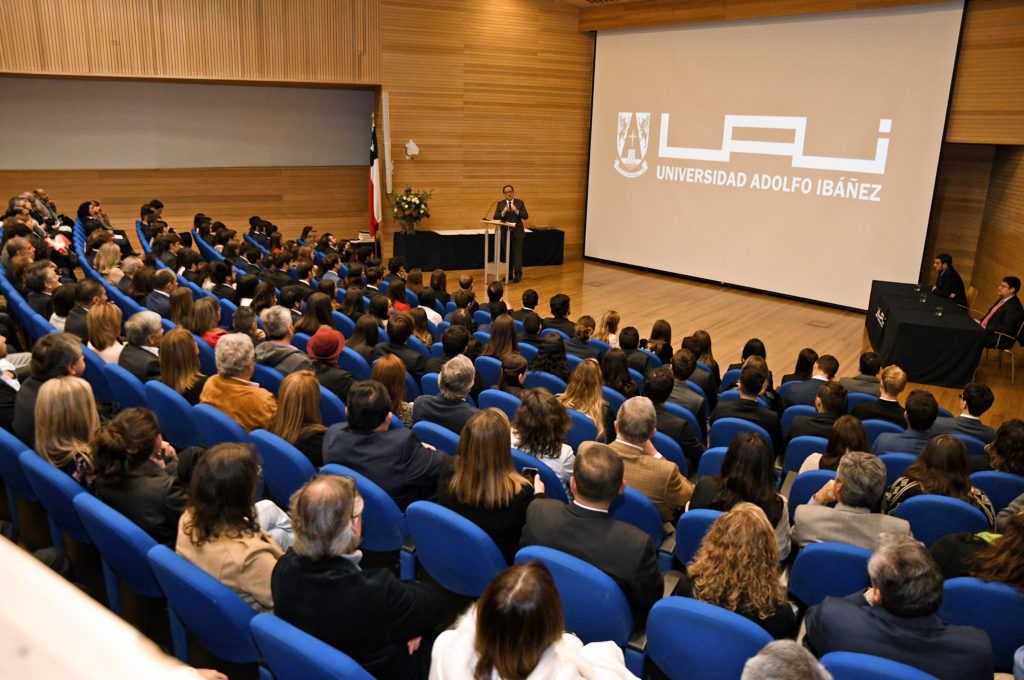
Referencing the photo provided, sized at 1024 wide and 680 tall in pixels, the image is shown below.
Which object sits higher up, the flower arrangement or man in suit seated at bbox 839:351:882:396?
the flower arrangement

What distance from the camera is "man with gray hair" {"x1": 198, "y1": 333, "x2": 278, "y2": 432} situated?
4.10 meters

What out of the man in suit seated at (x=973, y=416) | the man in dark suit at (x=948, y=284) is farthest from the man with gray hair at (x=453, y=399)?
the man in dark suit at (x=948, y=284)

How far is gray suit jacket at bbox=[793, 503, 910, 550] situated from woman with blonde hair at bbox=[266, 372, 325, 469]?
2.33 metres

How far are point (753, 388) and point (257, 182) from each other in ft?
36.2

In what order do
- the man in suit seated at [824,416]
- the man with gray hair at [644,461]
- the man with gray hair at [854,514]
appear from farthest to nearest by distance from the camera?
the man in suit seated at [824,416] → the man with gray hair at [644,461] → the man with gray hair at [854,514]

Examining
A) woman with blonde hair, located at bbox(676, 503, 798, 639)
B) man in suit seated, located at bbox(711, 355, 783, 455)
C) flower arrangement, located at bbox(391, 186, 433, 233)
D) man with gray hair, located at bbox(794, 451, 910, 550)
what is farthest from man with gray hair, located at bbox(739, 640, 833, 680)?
flower arrangement, located at bbox(391, 186, 433, 233)

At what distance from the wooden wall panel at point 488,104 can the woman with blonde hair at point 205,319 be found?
826 cm

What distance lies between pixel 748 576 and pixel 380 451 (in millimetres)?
1702

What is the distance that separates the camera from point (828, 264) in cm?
1138

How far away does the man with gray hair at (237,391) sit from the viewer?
13.4 ft

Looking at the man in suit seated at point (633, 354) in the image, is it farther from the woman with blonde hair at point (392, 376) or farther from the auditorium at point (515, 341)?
the woman with blonde hair at point (392, 376)

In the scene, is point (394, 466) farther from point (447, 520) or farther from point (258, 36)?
point (258, 36)

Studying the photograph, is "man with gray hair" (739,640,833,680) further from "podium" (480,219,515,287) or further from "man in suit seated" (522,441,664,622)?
"podium" (480,219,515,287)

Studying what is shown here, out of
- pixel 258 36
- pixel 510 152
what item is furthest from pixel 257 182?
pixel 510 152
